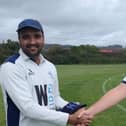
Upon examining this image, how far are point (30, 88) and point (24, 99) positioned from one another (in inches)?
6.4

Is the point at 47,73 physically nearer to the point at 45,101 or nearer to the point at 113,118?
the point at 45,101

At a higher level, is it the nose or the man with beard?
the nose

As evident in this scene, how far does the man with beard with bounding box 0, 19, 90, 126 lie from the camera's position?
15.5 ft

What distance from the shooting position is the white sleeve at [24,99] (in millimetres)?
4719

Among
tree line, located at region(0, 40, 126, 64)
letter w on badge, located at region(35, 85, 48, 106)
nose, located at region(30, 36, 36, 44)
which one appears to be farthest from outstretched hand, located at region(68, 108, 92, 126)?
tree line, located at region(0, 40, 126, 64)

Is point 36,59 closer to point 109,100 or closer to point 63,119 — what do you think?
point 63,119

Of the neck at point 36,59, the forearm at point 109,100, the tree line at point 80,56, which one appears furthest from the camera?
the tree line at point 80,56

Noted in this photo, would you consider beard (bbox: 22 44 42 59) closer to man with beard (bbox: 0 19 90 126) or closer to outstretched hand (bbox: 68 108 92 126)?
man with beard (bbox: 0 19 90 126)

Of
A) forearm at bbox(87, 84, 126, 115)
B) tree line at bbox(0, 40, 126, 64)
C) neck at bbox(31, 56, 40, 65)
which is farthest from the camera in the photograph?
tree line at bbox(0, 40, 126, 64)

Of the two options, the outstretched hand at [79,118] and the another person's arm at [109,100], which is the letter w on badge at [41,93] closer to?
the outstretched hand at [79,118]

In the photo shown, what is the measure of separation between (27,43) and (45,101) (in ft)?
1.95

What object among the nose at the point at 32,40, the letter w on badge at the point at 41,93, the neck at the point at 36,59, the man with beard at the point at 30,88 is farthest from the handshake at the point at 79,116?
the nose at the point at 32,40

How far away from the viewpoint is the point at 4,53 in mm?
92750

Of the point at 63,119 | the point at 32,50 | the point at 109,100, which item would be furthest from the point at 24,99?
the point at 109,100
